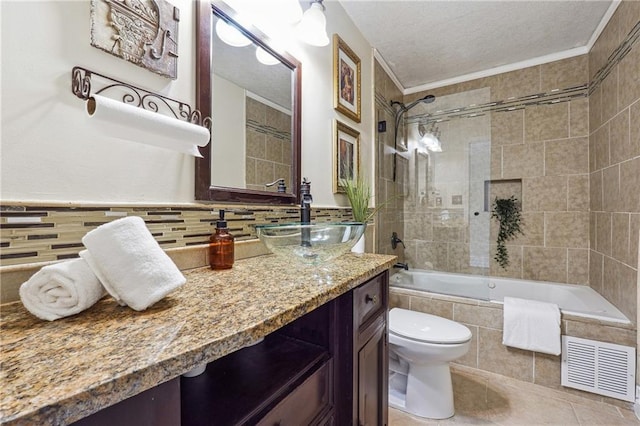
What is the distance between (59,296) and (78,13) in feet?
2.12

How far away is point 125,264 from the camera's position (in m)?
0.54

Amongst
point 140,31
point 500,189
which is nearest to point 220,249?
point 140,31

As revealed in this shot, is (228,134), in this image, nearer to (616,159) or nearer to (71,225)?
(71,225)

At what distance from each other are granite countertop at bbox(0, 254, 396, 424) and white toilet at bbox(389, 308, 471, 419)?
1.03 m

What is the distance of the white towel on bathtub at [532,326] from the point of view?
1.71m

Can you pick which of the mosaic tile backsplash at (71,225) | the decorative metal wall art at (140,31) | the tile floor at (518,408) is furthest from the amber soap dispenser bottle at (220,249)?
the tile floor at (518,408)

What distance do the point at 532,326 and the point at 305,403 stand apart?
176 centimetres

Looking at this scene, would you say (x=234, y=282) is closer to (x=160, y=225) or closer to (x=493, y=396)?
(x=160, y=225)

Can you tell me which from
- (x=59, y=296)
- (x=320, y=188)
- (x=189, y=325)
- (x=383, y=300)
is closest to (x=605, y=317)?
(x=383, y=300)

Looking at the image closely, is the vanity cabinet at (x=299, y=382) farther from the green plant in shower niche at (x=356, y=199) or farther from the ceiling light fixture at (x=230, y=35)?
the ceiling light fixture at (x=230, y=35)

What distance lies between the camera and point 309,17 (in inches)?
50.3

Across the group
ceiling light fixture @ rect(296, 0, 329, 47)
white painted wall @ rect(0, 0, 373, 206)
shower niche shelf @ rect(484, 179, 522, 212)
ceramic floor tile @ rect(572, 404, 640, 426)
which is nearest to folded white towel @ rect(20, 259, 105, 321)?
white painted wall @ rect(0, 0, 373, 206)

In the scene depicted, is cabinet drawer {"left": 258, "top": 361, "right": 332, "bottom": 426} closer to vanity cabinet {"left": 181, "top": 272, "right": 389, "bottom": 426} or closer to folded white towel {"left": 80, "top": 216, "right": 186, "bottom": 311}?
vanity cabinet {"left": 181, "top": 272, "right": 389, "bottom": 426}

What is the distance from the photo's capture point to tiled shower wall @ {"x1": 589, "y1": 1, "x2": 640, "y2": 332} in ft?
5.25
